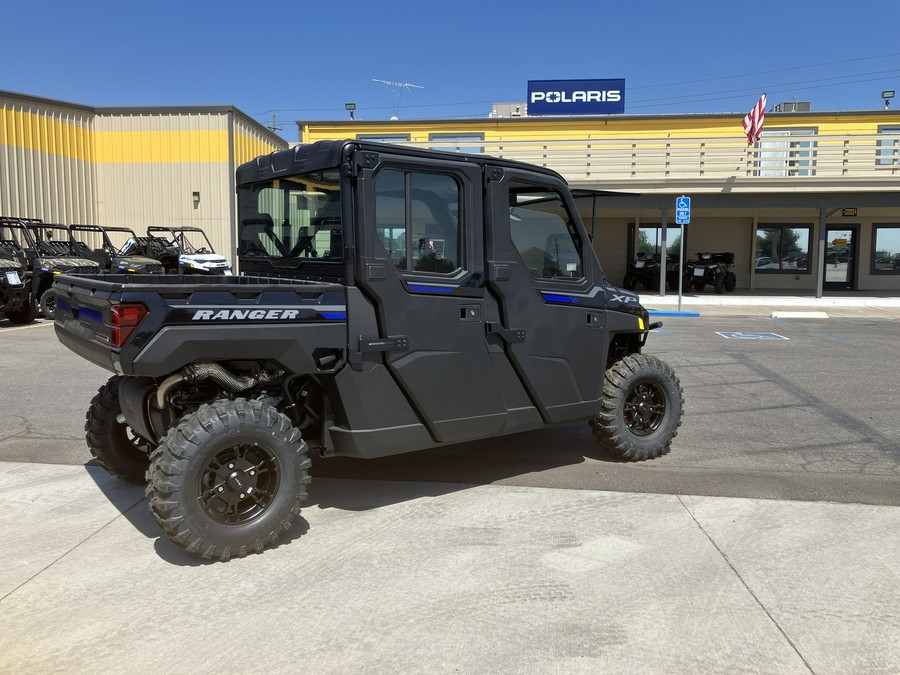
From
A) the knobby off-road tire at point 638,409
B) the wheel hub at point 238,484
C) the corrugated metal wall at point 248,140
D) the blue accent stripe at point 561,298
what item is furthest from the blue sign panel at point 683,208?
the wheel hub at point 238,484

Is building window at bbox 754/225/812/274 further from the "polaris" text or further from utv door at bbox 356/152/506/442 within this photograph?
utv door at bbox 356/152/506/442

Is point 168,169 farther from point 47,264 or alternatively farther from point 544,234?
point 544,234

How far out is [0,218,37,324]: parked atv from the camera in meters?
13.0

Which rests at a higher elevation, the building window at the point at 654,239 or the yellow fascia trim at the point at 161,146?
the yellow fascia trim at the point at 161,146

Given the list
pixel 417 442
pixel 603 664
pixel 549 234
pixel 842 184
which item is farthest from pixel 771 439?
pixel 842 184

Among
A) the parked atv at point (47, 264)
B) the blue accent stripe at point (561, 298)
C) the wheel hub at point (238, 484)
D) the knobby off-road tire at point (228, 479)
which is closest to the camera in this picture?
the knobby off-road tire at point (228, 479)

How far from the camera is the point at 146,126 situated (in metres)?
23.3

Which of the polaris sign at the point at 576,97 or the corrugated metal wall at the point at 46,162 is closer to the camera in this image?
the corrugated metal wall at the point at 46,162

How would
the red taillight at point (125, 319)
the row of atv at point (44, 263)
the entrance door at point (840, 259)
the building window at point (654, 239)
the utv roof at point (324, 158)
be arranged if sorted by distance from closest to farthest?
the red taillight at point (125, 319) < the utv roof at point (324, 158) < the row of atv at point (44, 263) < the entrance door at point (840, 259) < the building window at point (654, 239)

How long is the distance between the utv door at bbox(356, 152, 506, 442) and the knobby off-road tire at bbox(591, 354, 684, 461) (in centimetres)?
115

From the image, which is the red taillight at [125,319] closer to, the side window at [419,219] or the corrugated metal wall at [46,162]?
the side window at [419,219]

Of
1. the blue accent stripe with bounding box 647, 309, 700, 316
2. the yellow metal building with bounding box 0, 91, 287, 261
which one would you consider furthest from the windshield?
the yellow metal building with bounding box 0, 91, 287, 261

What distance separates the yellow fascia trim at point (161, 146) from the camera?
75.9ft

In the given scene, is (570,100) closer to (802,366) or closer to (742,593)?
(802,366)
